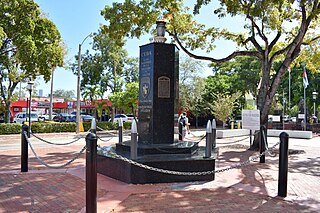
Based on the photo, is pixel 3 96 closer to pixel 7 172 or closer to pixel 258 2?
pixel 7 172

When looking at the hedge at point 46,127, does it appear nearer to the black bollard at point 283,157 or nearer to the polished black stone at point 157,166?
the polished black stone at point 157,166

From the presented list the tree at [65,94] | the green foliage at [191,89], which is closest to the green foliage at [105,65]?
the green foliage at [191,89]

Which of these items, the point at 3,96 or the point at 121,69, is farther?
the point at 121,69

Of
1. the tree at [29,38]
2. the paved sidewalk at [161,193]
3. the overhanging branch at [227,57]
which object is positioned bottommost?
the paved sidewalk at [161,193]

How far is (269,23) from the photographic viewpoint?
48.3 ft

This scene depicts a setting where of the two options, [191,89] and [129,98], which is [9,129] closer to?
[129,98]

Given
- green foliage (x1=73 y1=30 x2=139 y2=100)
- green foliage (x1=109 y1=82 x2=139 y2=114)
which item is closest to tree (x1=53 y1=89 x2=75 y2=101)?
green foliage (x1=73 y1=30 x2=139 y2=100)

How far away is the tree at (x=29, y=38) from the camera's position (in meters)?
21.5

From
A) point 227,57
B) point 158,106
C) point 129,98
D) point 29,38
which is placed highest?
point 29,38

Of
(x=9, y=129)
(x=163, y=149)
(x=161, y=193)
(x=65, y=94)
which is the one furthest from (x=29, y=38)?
(x=65, y=94)

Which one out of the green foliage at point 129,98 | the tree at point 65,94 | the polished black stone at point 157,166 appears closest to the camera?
the polished black stone at point 157,166

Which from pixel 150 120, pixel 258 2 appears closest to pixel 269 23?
pixel 258 2

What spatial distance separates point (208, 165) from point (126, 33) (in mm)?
10101

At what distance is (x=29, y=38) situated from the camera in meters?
21.5
